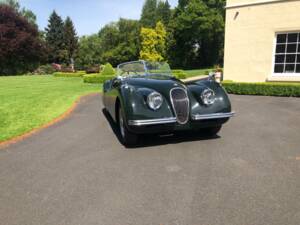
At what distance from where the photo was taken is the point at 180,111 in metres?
4.19

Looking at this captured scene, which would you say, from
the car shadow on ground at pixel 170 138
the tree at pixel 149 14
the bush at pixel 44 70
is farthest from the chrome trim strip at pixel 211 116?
the tree at pixel 149 14

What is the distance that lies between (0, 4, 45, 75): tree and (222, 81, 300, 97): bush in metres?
35.1

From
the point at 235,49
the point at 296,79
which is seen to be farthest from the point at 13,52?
the point at 296,79

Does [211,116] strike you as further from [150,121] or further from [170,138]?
[150,121]

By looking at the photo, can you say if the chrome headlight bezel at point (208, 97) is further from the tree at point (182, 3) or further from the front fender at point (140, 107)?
the tree at point (182, 3)

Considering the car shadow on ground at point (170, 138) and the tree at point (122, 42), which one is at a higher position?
the tree at point (122, 42)

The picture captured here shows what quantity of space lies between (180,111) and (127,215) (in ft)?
7.15

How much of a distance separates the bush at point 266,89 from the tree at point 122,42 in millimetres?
38952

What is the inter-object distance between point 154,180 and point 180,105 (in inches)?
61.2

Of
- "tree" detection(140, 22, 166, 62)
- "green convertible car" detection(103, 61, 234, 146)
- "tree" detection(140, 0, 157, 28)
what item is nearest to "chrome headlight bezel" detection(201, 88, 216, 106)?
"green convertible car" detection(103, 61, 234, 146)

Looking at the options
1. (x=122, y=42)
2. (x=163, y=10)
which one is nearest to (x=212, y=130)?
(x=122, y=42)

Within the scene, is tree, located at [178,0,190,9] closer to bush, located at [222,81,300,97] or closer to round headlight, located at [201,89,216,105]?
bush, located at [222,81,300,97]

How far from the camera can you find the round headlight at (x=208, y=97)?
432 centimetres

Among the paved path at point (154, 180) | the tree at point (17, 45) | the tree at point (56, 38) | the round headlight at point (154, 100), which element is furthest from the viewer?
the tree at point (56, 38)
